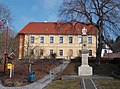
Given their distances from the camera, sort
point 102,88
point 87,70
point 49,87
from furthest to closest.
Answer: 1. point 87,70
2. point 49,87
3. point 102,88

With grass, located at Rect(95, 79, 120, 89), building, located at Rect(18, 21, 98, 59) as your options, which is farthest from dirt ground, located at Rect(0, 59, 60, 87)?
building, located at Rect(18, 21, 98, 59)

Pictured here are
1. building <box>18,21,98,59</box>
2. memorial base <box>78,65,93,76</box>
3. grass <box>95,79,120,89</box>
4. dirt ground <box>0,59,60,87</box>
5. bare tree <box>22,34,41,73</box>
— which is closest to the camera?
grass <box>95,79,120,89</box>

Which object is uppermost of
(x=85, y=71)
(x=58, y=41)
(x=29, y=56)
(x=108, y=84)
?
(x=58, y=41)

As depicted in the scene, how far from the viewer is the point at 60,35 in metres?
72.9

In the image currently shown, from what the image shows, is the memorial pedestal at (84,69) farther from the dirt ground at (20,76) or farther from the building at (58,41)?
the building at (58,41)

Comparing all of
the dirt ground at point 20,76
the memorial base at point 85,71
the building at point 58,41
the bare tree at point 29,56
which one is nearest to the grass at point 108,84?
the dirt ground at point 20,76

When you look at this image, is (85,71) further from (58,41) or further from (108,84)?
(58,41)

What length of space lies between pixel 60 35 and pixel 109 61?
93.8ft

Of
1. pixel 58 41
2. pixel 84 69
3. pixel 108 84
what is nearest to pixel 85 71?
pixel 84 69

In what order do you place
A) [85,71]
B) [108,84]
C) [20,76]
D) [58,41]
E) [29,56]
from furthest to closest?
[58,41], [29,56], [85,71], [20,76], [108,84]

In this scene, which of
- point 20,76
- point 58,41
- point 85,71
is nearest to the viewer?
point 20,76

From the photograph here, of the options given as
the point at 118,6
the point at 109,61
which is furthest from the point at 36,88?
the point at 109,61

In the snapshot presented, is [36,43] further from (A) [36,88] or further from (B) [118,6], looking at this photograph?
(A) [36,88]

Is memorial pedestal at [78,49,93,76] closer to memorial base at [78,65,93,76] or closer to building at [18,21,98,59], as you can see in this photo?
memorial base at [78,65,93,76]
